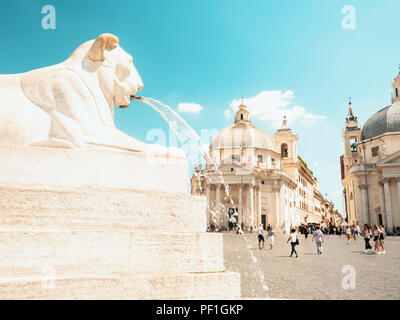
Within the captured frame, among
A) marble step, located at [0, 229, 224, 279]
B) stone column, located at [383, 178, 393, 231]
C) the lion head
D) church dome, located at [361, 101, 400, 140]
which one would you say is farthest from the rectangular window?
marble step, located at [0, 229, 224, 279]

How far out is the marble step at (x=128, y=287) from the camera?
2520 mm

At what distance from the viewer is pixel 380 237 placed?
48.2ft

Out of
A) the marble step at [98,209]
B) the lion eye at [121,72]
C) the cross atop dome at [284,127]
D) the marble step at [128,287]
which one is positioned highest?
the cross atop dome at [284,127]

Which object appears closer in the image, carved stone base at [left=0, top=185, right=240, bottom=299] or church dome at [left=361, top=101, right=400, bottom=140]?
carved stone base at [left=0, top=185, right=240, bottom=299]

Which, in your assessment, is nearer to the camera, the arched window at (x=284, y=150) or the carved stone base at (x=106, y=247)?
the carved stone base at (x=106, y=247)

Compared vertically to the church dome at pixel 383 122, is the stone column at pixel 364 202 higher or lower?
lower

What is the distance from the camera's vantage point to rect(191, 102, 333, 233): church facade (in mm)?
46750

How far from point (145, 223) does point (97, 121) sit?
4.27 ft

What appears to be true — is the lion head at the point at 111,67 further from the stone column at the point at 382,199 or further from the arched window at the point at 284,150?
the arched window at the point at 284,150

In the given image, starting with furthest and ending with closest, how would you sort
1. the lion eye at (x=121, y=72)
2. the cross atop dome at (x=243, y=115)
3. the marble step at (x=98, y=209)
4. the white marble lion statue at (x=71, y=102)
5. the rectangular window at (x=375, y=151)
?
the cross atop dome at (x=243, y=115) < the rectangular window at (x=375, y=151) < the lion eye at (x=121, y=72) < the white marble lion statue at (x=71, y=102) < the marble step at (x=98, y=209)

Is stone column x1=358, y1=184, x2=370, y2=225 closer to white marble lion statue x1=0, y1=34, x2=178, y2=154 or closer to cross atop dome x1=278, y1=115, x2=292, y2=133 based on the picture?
cross atop dome x1=278, y1=115, x2=292, y2=133

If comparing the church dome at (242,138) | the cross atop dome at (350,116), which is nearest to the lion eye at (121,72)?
the church dome at (242,138)

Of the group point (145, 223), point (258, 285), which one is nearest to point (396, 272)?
point (258, 285)

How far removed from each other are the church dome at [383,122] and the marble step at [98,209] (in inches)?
2069
